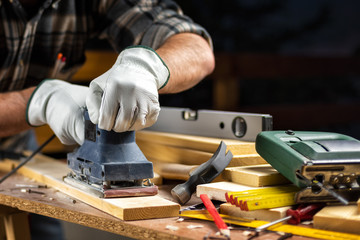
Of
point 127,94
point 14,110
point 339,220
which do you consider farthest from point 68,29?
point 339,220

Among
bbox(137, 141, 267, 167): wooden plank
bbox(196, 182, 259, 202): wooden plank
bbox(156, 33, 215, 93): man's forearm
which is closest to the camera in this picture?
bbox(196, 182, 259, 202): wooden plank

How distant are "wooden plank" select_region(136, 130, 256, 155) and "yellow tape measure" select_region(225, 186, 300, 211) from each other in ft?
0.88

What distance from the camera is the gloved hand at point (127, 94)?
114cm

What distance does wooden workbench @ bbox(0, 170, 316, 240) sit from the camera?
94 cm

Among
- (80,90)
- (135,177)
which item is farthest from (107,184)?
(80,90)

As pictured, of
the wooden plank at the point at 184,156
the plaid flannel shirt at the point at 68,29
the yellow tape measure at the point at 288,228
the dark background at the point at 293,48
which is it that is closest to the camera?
the yellow tape measure at the point at 288,228

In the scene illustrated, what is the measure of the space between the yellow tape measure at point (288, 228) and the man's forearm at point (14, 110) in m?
0.81

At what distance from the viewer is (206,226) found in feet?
3.22

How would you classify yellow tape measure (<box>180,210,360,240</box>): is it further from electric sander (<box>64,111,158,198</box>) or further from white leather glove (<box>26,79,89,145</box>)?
white leather glove (<box>26,79,89,145</box>)

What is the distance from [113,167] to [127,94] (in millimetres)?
169

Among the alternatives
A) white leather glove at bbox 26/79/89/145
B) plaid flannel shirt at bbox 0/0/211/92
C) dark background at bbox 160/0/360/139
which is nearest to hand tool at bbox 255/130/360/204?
white leather glove at bbox 26/79/89/145

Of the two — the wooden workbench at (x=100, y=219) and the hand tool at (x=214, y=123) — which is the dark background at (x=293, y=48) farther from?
the wooden workbench at (x=100, y=219)

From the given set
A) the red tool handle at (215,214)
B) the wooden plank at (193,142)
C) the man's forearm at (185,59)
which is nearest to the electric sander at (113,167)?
the red tool handle at (215,214)

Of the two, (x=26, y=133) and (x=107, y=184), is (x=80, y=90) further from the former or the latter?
(x=26, y=133)
